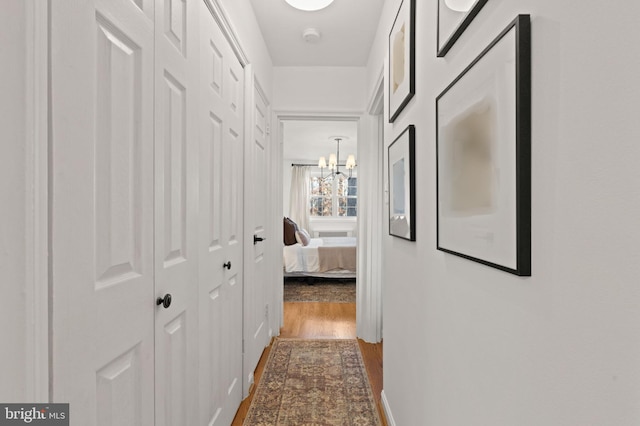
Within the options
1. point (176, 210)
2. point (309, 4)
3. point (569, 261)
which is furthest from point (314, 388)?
point (309, 4)

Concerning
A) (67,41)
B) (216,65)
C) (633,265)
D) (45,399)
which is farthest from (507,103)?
(216,65)

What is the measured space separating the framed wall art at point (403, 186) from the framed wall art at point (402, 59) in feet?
0.58

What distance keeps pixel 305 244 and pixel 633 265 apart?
16.7 ft

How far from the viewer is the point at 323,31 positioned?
2650mm

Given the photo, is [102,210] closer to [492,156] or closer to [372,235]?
[492,156]

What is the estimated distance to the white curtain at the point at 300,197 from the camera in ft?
27.1

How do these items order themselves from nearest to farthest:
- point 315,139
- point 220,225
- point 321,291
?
point 220,225, point 321,291, point 315,139

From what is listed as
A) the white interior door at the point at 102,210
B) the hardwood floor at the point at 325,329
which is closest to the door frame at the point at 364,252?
the hardwood floor at the point at 325,329

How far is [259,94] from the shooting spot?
8.91ft

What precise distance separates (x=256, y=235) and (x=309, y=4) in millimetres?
1612

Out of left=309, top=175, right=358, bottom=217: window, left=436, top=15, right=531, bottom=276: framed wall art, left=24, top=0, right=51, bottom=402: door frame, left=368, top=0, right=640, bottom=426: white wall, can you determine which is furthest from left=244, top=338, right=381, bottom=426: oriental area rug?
left=309, top=175, right=358, bottom=217: window

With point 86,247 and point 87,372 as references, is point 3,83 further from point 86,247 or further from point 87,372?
point 87,372

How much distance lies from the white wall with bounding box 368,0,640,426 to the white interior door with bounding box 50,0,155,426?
872 millimetres

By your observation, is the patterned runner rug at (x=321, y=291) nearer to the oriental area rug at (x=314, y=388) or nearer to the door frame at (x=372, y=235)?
the door frame at (x=372, y=235)
